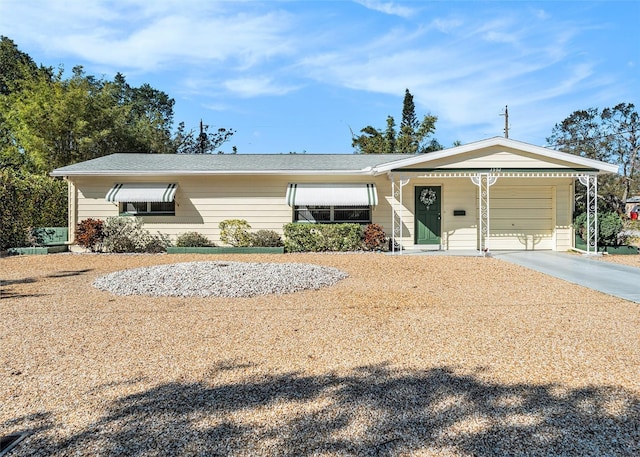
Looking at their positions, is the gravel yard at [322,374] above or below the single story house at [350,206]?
below

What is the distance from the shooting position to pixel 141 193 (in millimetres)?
15047

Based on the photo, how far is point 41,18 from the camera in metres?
10.2

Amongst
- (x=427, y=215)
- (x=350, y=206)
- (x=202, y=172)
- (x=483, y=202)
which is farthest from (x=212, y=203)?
(x=483, y=202)

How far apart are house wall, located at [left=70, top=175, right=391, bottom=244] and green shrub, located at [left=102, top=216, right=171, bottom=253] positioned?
507 millimetres

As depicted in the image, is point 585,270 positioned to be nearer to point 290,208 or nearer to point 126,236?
point 290,208

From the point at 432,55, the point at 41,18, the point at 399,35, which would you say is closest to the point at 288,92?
the point at 432,55

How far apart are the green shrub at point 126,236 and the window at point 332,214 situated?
5.64 meters

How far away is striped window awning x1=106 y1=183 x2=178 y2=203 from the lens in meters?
14.9

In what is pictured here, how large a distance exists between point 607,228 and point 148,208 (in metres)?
16.7

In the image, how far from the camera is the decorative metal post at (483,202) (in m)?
13.8

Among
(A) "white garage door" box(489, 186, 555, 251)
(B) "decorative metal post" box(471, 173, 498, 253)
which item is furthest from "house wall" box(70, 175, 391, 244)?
(A) "white garage door" box(489, 186, 555, 251)

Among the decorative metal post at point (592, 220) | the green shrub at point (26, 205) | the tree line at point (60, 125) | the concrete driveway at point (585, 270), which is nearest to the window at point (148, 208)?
the green shrub at point (26, 205)

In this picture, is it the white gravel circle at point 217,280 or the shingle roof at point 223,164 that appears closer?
the white gravel circle at point 217,280

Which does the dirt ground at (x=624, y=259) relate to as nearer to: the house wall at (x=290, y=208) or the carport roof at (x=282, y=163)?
the house wall at (x=290, y=208)
